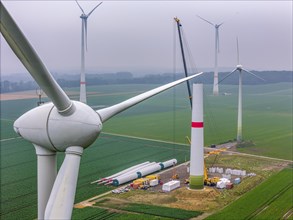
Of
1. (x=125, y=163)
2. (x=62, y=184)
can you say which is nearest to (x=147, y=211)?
(x=125, y=163)

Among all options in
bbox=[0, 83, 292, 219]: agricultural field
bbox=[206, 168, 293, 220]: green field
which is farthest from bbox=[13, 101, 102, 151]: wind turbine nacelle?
bbox=[206, 168, 293, 220]: green field

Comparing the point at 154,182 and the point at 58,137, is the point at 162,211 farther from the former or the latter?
the point at 58,137

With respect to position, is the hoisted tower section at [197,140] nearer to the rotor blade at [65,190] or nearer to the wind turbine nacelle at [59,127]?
the wind turbine nacelle at [59,127]

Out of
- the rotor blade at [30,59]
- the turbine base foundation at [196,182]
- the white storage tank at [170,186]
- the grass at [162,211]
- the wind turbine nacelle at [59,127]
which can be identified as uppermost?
the rotor blade at [30,59]

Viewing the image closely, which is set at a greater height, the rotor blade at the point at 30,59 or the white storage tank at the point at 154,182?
the rotor blade at the point at 30,59

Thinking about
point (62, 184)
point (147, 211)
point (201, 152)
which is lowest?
point (147, 211)

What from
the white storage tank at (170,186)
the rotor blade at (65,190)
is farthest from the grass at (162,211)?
the rotor blade at (65,190)

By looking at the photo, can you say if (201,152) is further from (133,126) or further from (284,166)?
(133,126)

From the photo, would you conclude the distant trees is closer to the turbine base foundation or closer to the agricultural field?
the agricultural field
